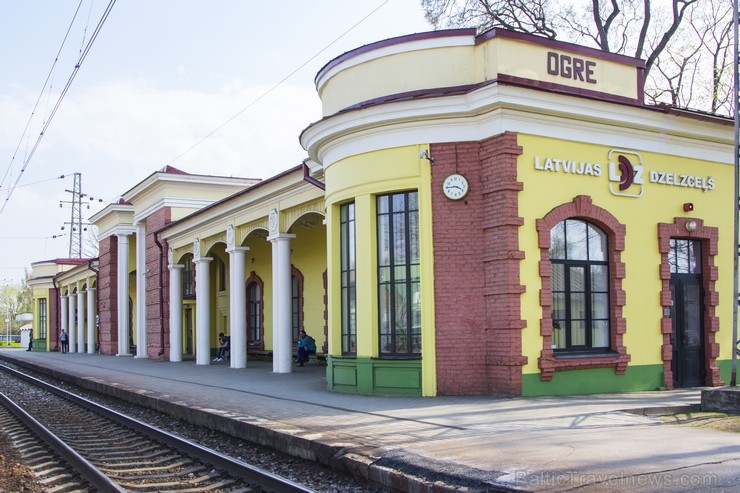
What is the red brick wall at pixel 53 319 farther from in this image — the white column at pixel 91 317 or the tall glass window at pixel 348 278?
the tall glass window at pixel 348 278

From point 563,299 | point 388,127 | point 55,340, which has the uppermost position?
point 388,127

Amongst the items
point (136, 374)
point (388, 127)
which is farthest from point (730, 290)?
point (136, 374)

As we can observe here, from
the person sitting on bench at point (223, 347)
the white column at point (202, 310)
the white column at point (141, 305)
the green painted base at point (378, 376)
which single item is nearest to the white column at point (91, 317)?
the white column at point (141, 305)

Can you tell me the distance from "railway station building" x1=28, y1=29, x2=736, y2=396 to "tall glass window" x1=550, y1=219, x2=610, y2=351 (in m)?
0.03

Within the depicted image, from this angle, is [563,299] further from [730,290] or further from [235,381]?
[235,381]

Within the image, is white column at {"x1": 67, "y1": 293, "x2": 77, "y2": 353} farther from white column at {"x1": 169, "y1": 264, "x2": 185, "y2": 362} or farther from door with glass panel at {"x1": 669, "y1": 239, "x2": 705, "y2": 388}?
door with glass panel at {"x1": 669, "y1": 239, "x2": 705, "y2": 388}

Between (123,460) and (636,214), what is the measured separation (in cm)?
922

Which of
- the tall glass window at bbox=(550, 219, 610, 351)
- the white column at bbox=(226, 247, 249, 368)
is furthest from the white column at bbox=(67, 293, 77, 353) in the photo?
the tall glass window at bbox=(550, 219, 610, 351)

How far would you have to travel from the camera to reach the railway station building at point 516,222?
1216cm

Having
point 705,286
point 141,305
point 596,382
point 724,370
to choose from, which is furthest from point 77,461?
point 141,305

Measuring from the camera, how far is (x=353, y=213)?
1384 centimetres

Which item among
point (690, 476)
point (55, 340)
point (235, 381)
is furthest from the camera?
point (55, 340)

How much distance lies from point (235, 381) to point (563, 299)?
27.0 ft

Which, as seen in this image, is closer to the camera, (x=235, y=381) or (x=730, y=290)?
(x=730, y=290)
